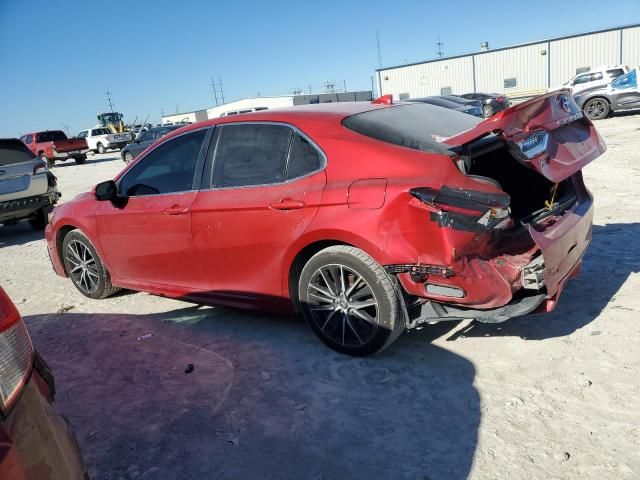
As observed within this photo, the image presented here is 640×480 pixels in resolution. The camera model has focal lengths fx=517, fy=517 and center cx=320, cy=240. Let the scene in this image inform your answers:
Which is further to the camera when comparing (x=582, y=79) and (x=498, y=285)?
(x=582, y=79)

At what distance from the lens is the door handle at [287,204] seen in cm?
336

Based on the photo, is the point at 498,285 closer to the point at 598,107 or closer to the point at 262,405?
the point at 262,405

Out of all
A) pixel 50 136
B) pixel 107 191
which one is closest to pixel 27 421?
pixel 107 191

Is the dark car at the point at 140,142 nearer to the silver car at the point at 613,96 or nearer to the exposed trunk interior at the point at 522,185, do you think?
the silver car at the point at 613,96

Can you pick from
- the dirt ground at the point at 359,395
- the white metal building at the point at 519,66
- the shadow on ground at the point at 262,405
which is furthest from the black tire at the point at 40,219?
the white metal building at the point at 519,66

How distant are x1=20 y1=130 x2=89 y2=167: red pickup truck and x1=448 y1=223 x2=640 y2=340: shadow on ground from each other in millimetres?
29070

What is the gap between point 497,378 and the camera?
3.06 meters

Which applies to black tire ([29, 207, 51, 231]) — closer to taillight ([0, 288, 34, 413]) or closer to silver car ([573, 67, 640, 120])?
taillight ([0, 288, 34, 413])

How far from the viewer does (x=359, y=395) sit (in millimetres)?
3037

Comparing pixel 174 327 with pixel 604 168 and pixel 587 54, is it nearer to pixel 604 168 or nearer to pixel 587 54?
pixel 604 168

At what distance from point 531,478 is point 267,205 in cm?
219

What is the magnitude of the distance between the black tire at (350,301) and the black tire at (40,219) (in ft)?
25.3

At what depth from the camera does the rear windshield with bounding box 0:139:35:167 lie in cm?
886

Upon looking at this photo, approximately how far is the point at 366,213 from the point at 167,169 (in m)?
1.98
